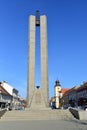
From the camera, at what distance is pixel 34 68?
49.6 meters

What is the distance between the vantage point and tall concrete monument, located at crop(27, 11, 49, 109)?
156ft

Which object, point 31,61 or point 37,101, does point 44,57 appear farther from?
point 37,101

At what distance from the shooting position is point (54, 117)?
Result: 3581cm

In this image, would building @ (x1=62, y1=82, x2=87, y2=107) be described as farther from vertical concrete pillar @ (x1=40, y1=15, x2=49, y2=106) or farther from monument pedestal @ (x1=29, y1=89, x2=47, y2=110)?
monument pedestal @ (x1=29, y1=89, x2=47, y2=110)

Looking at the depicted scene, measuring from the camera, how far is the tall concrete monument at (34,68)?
47594 mm

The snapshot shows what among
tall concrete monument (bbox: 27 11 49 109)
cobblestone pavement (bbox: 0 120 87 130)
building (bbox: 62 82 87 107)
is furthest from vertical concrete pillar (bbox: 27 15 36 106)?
building (bbox: 62 82 87 107)

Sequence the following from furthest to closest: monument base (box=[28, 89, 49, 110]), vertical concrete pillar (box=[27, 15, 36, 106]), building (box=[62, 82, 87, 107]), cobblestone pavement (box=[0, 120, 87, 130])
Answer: building (box=[62, 82, 87, 107]), vertical concrete pillar (box=[27, 15, 36, 106]), monument base (box=[28, 89, 49, 110]), cobblestone pavement (box=[0, 120, 87, 130])

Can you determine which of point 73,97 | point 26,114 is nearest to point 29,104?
point 26,114

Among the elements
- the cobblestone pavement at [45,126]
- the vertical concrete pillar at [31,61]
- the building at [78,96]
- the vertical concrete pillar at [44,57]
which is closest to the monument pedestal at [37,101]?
the vertical concrete pillar at [44,57]

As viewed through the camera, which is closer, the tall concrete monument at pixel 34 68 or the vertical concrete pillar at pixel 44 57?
the tall concrete monument at pixel 34 68

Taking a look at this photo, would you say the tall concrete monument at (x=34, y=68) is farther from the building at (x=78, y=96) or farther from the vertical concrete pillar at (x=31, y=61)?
the building at (x=78, y=96)

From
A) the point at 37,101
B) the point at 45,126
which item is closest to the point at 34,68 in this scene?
the point at 37,101

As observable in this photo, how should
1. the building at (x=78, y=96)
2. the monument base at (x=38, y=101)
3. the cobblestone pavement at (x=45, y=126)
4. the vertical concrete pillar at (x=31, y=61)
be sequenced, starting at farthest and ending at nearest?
the building at (x=78, y=96) < the vertical concrete pillar at (x=31, y=61) < the monument base at (x=38, y=101) < the cobblestone pavement at (x=45, y=126)

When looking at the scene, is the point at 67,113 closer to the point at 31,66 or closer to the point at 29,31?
the point at 31,66
